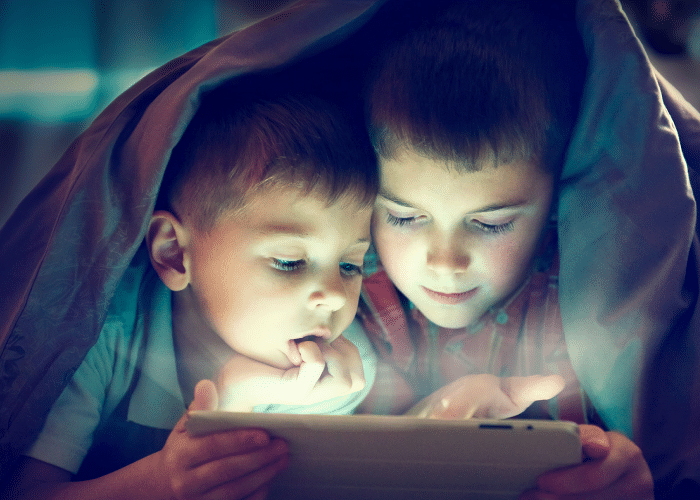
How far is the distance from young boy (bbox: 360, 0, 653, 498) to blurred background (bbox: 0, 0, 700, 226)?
0.79 ft

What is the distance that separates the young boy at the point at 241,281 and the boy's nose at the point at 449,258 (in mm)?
90

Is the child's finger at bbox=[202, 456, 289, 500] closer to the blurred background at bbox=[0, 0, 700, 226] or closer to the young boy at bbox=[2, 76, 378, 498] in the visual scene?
the young boy at bbox=[2, 76, 378, 498]

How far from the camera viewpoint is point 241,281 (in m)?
0.68

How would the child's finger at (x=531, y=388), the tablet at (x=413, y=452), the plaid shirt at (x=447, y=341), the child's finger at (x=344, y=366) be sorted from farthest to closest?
the plaid shirt at (x=447, y=341) < the child's finger at (x=344, y=366) < the child's finger at (x=531, y=388) < the tablet at (x=413, y=452)

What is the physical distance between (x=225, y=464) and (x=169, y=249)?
29cm

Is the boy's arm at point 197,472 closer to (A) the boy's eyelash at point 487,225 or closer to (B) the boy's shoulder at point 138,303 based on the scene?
(B) the boy's shoulder at point 138,303

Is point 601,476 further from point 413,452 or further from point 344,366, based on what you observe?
point 344,366

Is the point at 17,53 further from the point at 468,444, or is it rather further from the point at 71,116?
the point at 468,444

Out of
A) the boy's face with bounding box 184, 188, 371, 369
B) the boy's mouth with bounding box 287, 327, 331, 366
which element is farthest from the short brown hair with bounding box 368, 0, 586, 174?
the boy's mouth with bounding box 287, 327, 331, 366

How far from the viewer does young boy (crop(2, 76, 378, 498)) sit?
67cm

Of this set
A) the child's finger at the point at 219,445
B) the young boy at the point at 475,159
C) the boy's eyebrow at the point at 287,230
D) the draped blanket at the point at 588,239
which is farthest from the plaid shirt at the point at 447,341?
the child's finger at the point at 219,445

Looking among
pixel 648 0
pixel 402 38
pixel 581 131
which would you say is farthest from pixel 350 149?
pixel 648 0

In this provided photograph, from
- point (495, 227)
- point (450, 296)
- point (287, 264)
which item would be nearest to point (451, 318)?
point (450, 296)

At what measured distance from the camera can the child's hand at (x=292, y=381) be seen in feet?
2.25
